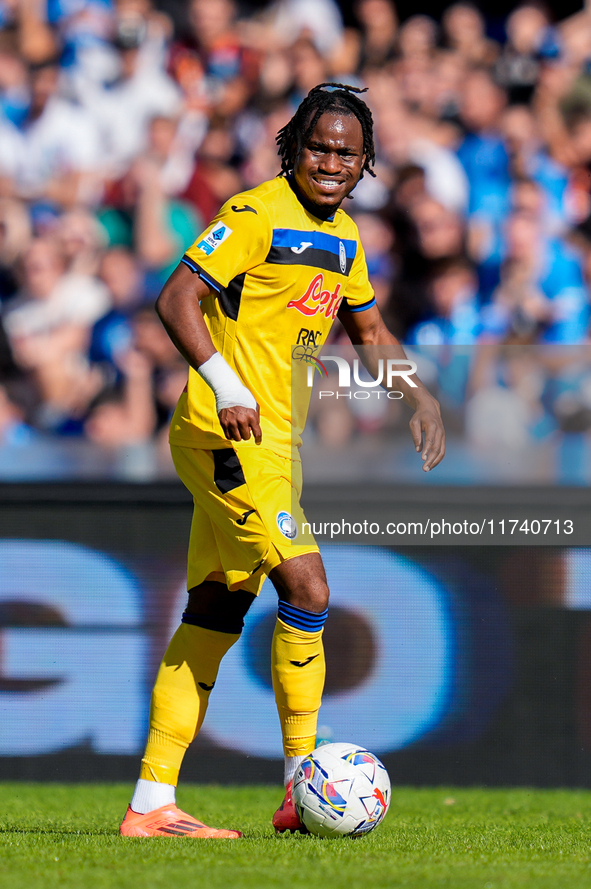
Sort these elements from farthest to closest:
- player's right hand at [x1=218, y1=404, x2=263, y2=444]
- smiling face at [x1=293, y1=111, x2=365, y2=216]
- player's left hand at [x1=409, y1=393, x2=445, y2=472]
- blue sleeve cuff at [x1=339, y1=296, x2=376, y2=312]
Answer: blue sleeve cuff at [x1=339, y1=296, x2=376, y2=312] → player's left hand at [x1=409, y1=393, x2=445, y2=472] → smiling face at [x1=293, y1=111, x2=365, y2=216] → player's right hand at [x1=218, y1=404, x2=263, y2=444]

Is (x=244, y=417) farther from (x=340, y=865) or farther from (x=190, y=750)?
(x=190, y=750)

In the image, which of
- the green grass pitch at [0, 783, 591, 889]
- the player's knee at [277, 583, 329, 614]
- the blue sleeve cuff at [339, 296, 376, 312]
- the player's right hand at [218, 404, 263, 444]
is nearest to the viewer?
the green grass pitch at [0, 783, 591, 889]

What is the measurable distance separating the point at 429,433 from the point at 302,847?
1331 millimetres

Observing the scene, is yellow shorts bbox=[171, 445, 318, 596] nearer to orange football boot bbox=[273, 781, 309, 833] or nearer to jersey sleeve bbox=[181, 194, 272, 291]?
jersey sleeve bbox=[181, 194, 272, 291]

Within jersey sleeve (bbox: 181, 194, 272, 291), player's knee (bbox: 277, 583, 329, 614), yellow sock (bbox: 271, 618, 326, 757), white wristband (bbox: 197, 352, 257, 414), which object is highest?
jersey sleeve (bbox: 181, 194, 272, 291)

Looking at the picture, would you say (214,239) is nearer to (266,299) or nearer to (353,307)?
(266,299)

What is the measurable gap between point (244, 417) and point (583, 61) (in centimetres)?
557

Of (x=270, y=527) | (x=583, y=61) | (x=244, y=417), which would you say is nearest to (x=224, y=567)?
(x=270, y=527)

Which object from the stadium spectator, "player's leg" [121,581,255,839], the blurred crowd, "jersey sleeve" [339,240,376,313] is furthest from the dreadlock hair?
the stadium spectator

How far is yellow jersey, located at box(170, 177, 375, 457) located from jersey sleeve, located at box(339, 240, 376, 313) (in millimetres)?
141

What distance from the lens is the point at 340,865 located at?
2611 mm

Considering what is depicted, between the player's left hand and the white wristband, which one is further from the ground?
the white wristband

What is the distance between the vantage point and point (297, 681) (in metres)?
3.23

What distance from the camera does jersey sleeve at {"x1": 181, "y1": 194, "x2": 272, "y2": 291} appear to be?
10.4ft
